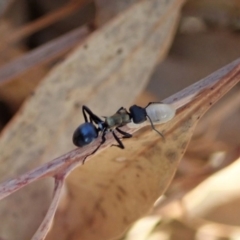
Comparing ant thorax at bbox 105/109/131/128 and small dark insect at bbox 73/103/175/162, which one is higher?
small dark insect at bbox 73/103/175/162

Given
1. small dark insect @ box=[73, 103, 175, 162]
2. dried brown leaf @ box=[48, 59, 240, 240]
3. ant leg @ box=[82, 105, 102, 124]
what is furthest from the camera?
ant leg @ box=[82, 105, 102, 124]

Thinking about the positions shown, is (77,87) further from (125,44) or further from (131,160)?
(131,160)

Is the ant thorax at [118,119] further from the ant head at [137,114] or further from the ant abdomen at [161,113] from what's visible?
the ant abdomen at [161,113]

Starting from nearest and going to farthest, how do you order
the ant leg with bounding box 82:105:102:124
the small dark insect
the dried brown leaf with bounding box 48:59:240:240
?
the dried brown leaf with bounding box 48:59:240:240 → the small dark insect → the ant leg with bounding box 82:105:102:124

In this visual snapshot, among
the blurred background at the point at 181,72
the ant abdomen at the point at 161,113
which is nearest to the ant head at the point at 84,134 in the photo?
the ant abdomen at the point at 161,113

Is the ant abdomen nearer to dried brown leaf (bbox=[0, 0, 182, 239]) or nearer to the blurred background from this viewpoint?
dried brown leaf (bbox=[0, 0, 182, 239])

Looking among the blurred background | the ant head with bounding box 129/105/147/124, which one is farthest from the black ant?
the blurred background

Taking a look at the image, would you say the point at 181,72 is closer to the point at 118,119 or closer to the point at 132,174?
the point at 118,119

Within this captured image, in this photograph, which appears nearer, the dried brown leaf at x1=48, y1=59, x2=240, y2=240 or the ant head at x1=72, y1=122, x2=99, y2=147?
the dried brown leaf at x1=48, y1=59, x2=240, y2=240
